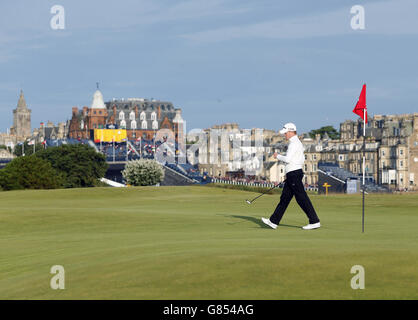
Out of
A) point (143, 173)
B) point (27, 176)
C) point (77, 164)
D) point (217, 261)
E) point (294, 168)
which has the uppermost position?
point (294, 168)

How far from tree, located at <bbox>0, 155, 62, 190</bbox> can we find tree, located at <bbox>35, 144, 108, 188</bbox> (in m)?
33.1

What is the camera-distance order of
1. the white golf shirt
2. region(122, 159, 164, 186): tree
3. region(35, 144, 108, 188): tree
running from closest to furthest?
the white golf shirt < region(122, 159, 164, 186): tree < region(35, 144, 108, 188): tree

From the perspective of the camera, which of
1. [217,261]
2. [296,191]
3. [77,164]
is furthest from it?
[77,164]

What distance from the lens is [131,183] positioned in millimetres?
145125

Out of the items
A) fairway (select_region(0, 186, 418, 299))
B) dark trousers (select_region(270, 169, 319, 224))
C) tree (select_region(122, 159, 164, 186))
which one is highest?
dark trousers (select_region(270, 169, 319, 224))

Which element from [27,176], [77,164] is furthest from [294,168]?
[77,164]

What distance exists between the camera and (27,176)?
112 metres

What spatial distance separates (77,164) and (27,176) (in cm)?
4522

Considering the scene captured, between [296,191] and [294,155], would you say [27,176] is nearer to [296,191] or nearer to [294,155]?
[296,191]

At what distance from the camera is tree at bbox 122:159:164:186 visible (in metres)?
142

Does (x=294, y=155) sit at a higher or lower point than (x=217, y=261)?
higher

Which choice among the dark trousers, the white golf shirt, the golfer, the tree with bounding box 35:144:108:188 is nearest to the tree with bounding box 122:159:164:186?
the tree with bounding box 35:144:108:188

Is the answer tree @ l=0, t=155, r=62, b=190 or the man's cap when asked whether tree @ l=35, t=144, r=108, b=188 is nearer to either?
tree @ l=0, t=155, r=62, b=190
